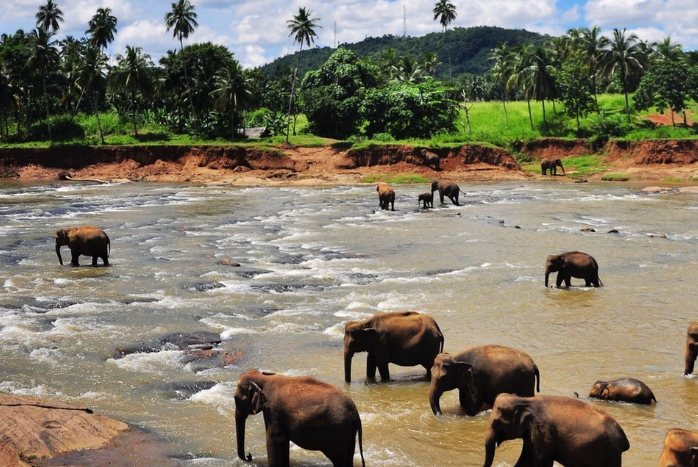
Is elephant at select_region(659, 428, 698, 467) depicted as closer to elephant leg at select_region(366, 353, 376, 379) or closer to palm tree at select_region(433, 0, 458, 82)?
elephant leg at select_region(366, 353, 376, 379)

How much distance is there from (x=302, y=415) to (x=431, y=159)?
50.4 m

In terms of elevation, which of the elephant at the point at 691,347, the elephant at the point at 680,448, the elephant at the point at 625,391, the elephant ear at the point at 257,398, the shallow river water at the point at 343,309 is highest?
the elephant ear at the point at 257,398

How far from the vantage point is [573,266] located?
61.9 feet

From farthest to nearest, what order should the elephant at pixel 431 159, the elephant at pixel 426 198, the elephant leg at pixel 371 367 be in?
the elephant at pixel 431 159 → the elephant at pixel 426 198 → the elephant leg at pixel 371 367

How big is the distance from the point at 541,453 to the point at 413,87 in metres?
60.8

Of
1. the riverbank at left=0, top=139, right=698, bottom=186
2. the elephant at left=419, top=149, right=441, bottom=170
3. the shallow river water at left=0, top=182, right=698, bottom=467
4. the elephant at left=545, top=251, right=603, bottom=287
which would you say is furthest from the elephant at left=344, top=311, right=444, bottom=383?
the elephant at left=419, top=149, right=441, bottom=170

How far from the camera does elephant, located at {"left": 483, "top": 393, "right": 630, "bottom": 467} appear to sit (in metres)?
7.86

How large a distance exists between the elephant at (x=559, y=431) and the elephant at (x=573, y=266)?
1108 cm

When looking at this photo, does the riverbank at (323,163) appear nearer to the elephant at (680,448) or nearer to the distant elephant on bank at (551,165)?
the distant elephant on bank at (551,165)

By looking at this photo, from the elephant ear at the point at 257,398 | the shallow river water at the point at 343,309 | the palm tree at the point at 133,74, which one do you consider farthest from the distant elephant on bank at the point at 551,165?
the elephant ear at the point at 257,398

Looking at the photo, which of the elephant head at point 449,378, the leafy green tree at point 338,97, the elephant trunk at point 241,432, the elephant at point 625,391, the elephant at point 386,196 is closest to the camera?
the elephant trunk at point 241,432

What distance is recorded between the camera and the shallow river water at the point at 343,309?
34.5 ft

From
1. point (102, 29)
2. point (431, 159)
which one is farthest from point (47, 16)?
point (431, 159)

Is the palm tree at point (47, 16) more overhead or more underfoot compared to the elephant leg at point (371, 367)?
more overhead
